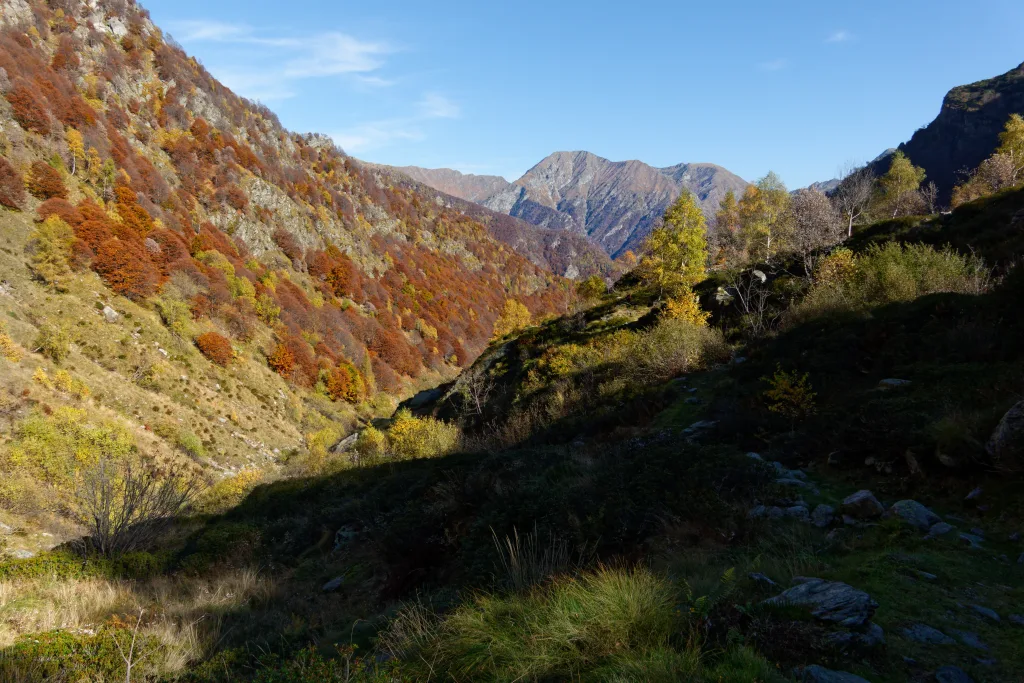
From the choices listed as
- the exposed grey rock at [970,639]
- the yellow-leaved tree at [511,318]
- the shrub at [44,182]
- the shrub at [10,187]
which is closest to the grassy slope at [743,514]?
the exposed grey rock at [970,639]

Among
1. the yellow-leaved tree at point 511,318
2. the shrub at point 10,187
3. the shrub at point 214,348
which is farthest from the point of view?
the yellow-leaved tree at point 511,318

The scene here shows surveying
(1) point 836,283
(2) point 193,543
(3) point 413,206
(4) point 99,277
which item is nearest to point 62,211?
(4) point 99,277

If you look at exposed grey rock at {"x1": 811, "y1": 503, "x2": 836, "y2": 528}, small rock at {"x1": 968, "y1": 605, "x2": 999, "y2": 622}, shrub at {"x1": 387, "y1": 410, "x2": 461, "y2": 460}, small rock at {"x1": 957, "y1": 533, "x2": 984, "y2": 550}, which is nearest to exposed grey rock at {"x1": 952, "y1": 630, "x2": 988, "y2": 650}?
small rock at {"x1": 968, "y1": 605, "x2": 999, "y2": 622}

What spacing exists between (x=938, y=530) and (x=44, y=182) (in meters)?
45.3

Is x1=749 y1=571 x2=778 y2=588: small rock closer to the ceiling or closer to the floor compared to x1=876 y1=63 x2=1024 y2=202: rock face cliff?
closer to the floor

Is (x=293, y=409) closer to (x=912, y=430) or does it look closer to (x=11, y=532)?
(x=11, y=532)

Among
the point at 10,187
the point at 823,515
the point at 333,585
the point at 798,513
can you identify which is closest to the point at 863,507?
the point at 823,515

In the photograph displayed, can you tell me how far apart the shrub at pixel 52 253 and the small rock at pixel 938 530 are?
37736 mm

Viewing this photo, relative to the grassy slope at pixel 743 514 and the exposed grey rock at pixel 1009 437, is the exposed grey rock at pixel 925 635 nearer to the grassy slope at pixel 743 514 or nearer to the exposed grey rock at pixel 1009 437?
the grassy slope at pixel 743 514

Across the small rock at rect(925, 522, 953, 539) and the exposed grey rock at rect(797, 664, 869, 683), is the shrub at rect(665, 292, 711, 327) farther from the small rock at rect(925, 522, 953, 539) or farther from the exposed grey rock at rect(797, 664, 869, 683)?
the exposed grey rock at rect(797, 664, 869, 683)

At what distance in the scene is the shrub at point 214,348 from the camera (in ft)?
112

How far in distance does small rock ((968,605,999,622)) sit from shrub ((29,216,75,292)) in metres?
37.9

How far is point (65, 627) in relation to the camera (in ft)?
19.2

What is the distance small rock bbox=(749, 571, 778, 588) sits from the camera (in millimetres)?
3309
